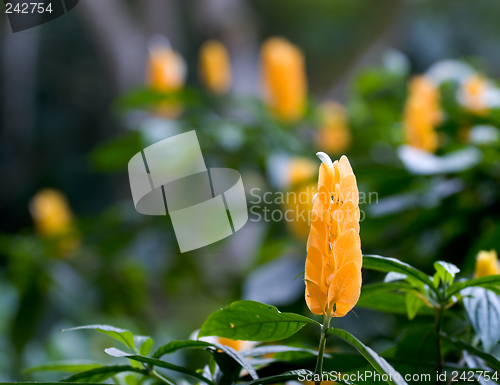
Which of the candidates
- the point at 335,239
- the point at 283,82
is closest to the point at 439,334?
the point at 335,239

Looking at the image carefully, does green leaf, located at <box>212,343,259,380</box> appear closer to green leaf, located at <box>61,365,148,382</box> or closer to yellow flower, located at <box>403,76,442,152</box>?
green leaf, located at <box>61,365,148,382</box>

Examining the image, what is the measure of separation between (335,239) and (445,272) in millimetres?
103

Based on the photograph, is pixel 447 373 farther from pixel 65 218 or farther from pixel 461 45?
pixel 461 45

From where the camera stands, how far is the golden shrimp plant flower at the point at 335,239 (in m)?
0.23

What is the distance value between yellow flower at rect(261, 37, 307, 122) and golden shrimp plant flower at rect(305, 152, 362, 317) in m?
0.89

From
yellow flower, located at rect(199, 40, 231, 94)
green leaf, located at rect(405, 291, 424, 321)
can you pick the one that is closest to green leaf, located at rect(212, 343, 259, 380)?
green leaf, located at rect(405, 291, 424, 321)

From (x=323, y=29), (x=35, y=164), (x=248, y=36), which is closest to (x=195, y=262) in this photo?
(x=248, y=36)

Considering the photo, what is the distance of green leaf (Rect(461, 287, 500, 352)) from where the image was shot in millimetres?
296

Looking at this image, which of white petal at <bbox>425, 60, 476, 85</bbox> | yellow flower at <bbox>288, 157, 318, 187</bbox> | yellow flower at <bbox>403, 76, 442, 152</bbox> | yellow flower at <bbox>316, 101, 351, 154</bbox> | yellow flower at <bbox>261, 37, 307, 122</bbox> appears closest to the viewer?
yellow flower at <bbox>403, 76, 442, 152</bbox>

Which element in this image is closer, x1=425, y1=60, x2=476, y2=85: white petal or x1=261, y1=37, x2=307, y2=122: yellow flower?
x1=425, y1=60, x2=476, y2=85: white petal

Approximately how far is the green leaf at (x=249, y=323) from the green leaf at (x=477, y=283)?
4.1 inches

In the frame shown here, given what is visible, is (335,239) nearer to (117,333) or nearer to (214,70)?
(117,333)

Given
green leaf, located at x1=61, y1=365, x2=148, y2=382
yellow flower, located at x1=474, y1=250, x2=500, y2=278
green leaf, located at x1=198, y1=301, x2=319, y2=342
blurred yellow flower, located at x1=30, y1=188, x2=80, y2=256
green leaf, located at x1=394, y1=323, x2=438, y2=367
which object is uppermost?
green leaf, located at x1=198, y1=301, x2=319, y2=342

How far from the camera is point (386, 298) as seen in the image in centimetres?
36
